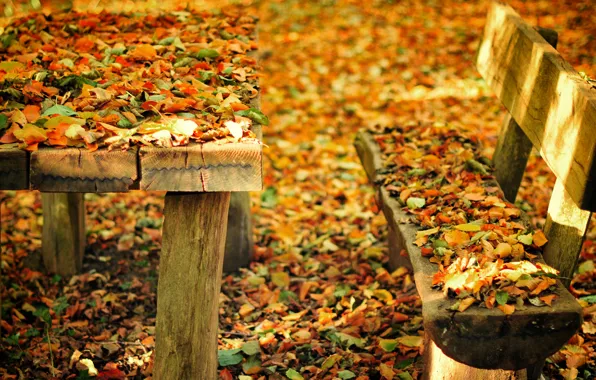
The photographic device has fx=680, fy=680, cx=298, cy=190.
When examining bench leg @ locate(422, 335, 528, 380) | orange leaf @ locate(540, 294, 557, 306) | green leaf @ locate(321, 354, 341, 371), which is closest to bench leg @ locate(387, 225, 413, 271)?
green leaf @ locate(321, 354, 341, 371)

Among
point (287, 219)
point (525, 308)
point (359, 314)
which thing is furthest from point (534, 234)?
point (287, 219)

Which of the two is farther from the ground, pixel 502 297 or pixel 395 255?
pixel 502 297

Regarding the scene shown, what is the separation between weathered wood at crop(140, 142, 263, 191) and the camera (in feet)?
6.72

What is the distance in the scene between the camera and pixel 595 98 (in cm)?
215

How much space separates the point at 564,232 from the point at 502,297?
55 centimetres

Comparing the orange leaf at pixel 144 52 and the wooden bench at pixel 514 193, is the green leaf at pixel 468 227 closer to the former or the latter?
the wooden bench at pixel 514 193

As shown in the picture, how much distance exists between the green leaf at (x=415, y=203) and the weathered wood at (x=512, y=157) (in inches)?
24.8

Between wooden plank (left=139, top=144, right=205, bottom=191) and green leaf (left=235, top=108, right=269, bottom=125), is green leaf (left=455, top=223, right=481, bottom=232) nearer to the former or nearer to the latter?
green leaf (left=235, top=108, right=269, bottom=125)

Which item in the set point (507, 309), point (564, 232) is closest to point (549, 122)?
point (564, 232)

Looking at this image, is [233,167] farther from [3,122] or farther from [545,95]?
[545,95]

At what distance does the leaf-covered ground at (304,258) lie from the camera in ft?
9.55

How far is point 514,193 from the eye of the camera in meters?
3.24

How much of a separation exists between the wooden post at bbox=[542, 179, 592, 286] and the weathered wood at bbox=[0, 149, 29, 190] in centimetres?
177

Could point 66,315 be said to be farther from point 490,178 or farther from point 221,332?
point 490,178
